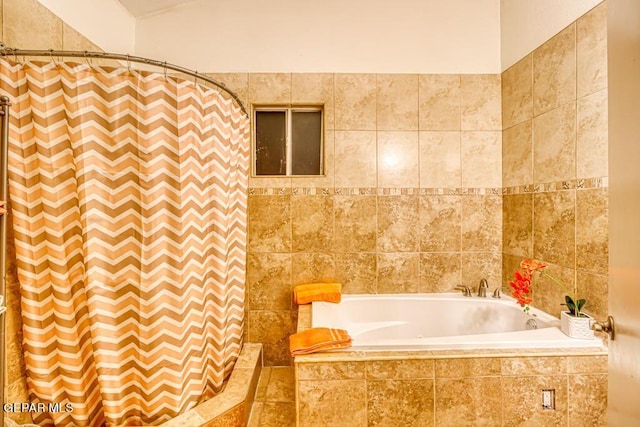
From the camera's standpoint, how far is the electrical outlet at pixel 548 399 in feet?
4.56

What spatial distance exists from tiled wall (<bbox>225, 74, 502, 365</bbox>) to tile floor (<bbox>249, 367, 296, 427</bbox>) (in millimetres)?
142

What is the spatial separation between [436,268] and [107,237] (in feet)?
6.85

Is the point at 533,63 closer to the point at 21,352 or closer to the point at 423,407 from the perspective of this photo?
the point at 423,407

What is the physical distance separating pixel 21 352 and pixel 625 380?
208 centimetres

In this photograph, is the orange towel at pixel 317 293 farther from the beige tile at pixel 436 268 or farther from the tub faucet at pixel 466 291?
the tub faucet at pixel 466 291

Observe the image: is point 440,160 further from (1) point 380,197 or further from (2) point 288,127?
(2) point 288,127

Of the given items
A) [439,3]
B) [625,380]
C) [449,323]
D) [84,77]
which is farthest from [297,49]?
[625,380]

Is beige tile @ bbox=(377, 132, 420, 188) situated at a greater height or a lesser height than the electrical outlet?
greater

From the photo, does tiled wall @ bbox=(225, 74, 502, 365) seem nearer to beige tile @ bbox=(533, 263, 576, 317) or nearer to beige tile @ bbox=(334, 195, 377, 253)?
beige tile @ bbox=(334, 195, 377, 253)

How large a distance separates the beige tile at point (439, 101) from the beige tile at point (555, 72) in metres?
0.50

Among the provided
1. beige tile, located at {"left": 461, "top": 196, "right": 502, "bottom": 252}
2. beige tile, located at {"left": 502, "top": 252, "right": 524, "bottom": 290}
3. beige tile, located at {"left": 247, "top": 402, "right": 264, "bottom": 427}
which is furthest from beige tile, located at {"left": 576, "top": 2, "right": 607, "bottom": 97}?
beige tile, located at {"left": 247, "top": 402, "right": 264, "bottom": 427}

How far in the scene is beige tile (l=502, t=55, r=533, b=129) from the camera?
2071 millimetres

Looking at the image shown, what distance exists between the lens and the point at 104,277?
132 centimetres

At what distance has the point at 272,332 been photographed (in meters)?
2.33
